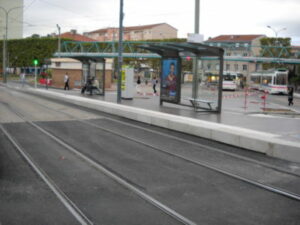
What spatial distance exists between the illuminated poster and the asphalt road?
7.27 m

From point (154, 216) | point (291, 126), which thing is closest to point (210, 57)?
point (291, 126)

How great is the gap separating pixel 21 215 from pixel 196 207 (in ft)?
8.03

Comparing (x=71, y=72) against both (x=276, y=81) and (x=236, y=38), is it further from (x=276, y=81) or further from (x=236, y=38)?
(x=236, y=38)

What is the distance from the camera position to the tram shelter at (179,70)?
1773 cm

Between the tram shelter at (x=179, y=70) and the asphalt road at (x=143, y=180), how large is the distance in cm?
533

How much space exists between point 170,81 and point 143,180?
44.5 feet

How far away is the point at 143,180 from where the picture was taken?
25.4ft

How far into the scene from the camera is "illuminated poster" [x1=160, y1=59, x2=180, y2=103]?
20.4 meters

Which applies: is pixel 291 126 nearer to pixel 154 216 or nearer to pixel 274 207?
pixel 274 207

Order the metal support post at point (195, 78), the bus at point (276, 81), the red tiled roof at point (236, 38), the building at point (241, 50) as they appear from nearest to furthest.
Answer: the metal support post at point (195, 78) → the bus at point (276, 81) → the building at point (241, 50) → the red tiled roof at point (236, 38)

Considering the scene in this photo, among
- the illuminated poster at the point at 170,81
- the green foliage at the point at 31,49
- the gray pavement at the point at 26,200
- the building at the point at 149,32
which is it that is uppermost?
the building at the point at 149,32

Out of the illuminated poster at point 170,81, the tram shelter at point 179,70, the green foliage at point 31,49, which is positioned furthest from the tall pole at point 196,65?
the green foliage at point 31,49

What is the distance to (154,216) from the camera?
5773 millimetres

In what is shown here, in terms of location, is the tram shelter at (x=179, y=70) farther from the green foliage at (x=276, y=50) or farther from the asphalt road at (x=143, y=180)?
the green foliage at (x=276, y=50)
